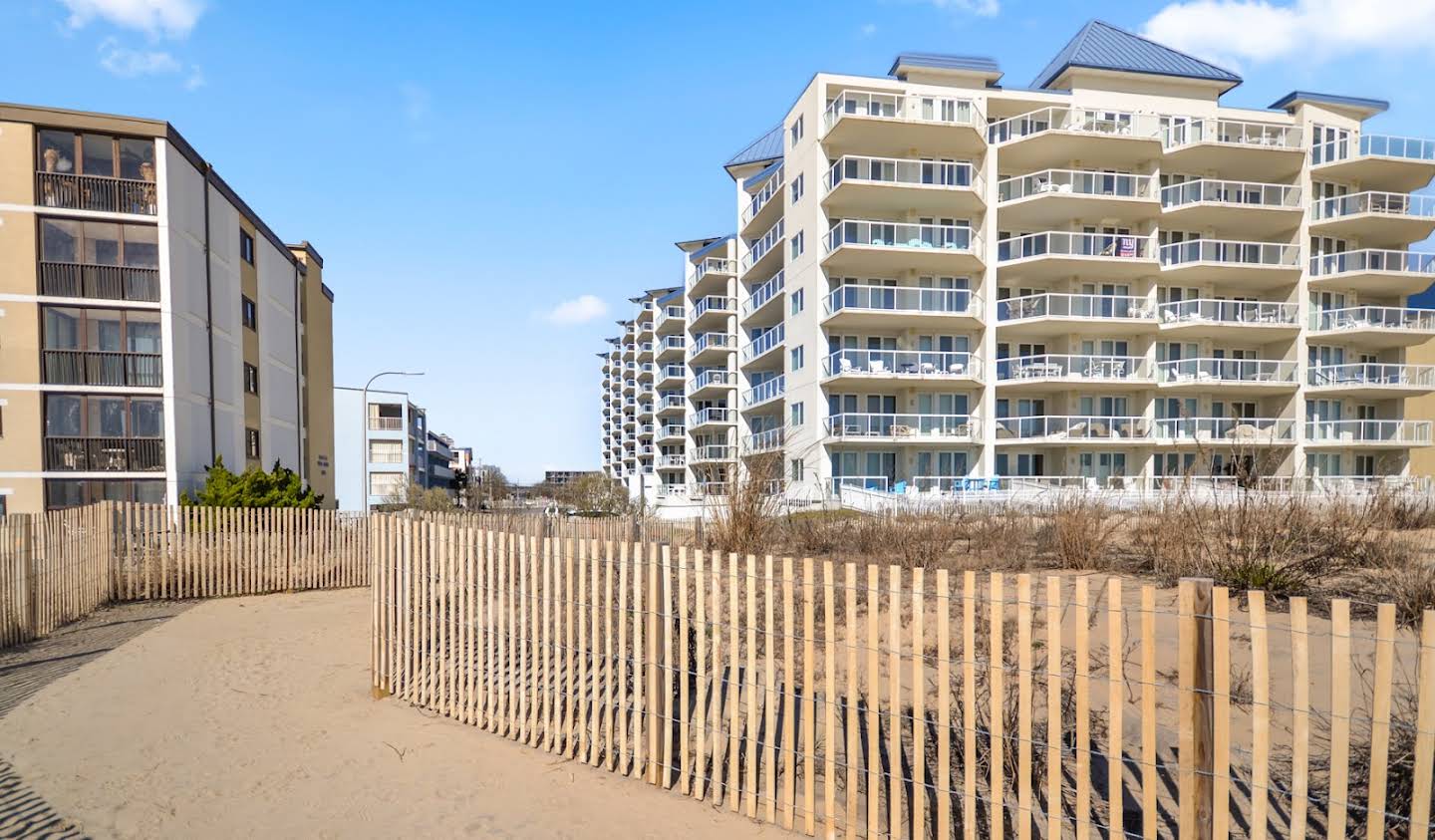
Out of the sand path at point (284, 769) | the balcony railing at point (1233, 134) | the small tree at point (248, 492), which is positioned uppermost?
the balcony railing at point (1233, 134)

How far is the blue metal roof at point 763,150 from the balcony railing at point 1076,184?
16.6 m

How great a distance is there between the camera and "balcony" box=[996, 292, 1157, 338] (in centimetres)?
3378

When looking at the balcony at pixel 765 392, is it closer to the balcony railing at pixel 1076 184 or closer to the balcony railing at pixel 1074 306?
the balcony railing at pixel 1074 306

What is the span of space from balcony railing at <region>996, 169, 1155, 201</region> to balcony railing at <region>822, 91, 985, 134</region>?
3.55 m

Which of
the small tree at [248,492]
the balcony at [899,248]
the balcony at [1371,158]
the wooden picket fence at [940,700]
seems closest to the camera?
the wooden picket fence at [940,700]

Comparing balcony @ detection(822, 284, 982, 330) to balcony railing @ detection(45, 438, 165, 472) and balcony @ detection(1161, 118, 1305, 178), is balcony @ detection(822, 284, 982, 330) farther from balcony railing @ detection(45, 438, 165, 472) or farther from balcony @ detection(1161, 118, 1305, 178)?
balcony railing @ detection(45, 438, 165, 472)

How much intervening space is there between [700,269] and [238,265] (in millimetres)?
28948

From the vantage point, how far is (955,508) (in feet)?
57.1

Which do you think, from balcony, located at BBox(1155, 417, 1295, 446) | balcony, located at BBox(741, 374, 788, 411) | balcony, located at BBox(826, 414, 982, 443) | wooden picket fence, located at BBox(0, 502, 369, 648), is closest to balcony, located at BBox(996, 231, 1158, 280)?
balcony, located at BBox(1155, 417, 1295, 446)

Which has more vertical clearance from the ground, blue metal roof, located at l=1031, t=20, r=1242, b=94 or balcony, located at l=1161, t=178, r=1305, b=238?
blue metal roof, located at l=1031, t=20, r=1242, b=94

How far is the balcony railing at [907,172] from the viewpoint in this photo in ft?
109

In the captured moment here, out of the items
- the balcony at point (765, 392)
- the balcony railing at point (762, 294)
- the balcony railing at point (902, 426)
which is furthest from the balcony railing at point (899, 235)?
the balcony at point (765, 392)

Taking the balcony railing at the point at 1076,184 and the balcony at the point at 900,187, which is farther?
the balcony railing at the point at 1076,184

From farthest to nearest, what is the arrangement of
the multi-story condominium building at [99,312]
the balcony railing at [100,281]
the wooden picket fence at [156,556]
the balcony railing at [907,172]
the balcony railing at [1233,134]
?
the balcony railing at [1233,134] → the balcony railing at [907,172] → the balcony railing at [100,281] → the multi-story condominium building at [99,312] → the wooden picket fence at [156,556]
